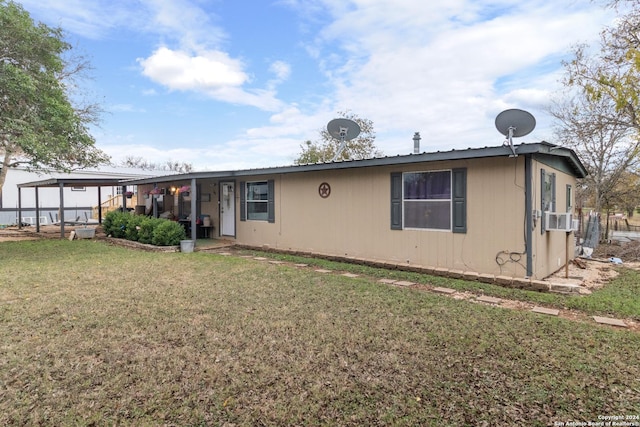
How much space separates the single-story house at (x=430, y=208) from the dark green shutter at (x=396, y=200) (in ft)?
0.07

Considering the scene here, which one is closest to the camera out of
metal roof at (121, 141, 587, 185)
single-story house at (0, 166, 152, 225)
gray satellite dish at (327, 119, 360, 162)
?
metal roof at (121, 141, 587, 185)

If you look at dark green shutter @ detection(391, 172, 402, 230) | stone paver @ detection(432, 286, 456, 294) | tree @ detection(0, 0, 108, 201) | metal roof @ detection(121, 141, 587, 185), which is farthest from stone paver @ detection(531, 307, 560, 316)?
tree @ detection(0, 0, 108, 201)

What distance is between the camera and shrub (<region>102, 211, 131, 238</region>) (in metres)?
11.1

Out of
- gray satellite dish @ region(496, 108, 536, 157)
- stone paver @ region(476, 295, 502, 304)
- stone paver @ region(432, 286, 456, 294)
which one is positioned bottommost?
stone paver @ region(476, 295, 502, 304)

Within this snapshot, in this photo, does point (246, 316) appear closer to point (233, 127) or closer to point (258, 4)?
point (258, 4)

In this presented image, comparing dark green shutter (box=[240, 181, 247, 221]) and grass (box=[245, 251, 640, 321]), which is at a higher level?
dark green shutter (box=[240, 181, 247, 221])

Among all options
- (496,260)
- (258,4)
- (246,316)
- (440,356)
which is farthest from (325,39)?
(440,356)

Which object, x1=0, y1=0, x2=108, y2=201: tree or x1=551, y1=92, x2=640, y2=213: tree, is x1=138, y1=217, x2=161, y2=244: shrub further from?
x1=551, y1=92, x2=640, y2=213: tree

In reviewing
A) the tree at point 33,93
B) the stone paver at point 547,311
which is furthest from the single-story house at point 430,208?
the tree at point 33,93

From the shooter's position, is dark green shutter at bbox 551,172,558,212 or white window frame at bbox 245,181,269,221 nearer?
dark green shutter at bbox 551,172,558,212

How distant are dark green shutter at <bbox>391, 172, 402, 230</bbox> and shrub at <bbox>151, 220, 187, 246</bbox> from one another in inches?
227

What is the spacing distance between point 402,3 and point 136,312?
8.34m

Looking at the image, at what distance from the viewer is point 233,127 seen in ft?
63.4

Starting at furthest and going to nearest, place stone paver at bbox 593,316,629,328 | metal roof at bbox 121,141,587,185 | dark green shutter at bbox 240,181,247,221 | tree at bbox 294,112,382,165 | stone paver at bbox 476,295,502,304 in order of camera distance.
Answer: tree at bbox 294,112,382,165
dark green shutter at bbox 240,181,247,221
metal roof at bbox 121,141,587,185
stone paver at bbox 476,295,502,304
stone paver at bbox 593,316,629,328
